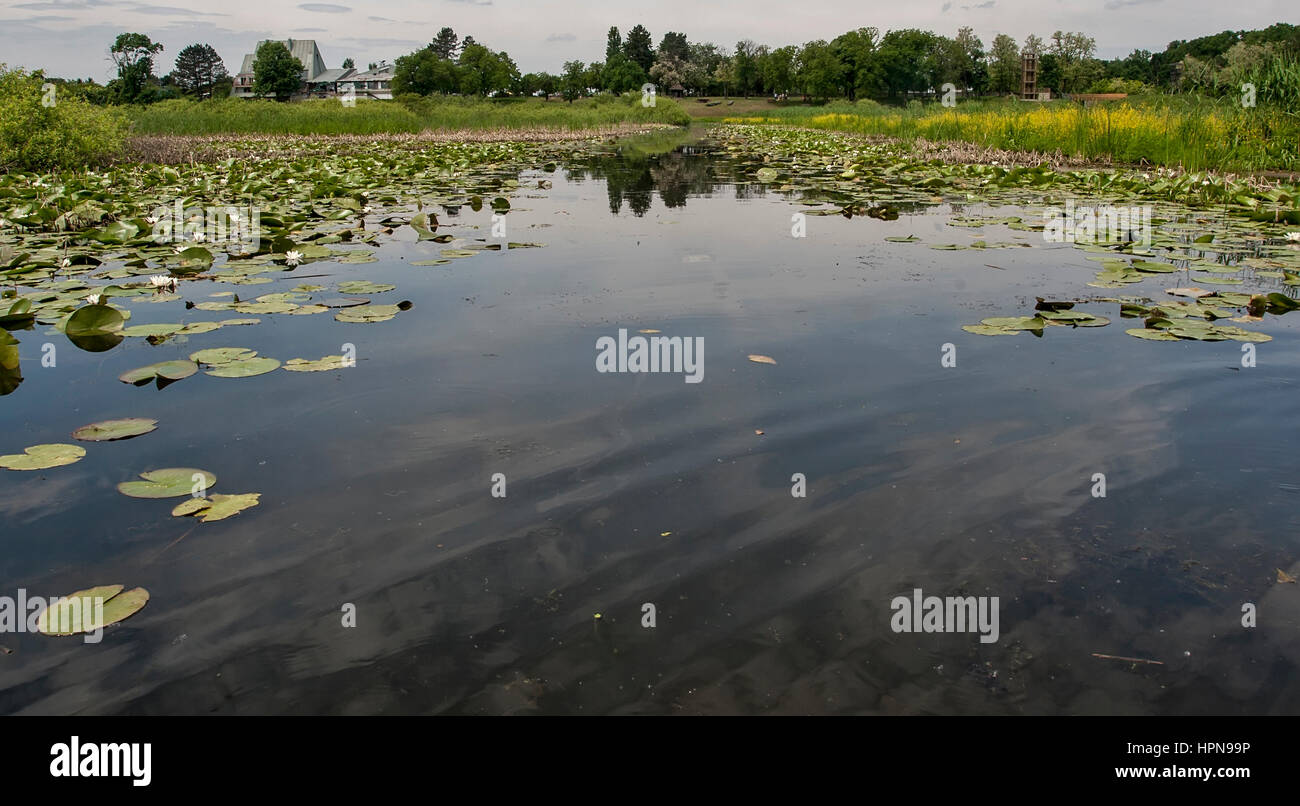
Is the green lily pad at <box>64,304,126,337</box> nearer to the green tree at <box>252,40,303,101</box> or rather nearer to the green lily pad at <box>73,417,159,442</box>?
the green lily pad at <box>73,417,159,442</box>

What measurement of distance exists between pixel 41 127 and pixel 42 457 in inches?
512

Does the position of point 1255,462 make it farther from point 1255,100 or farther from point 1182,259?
point 1255,100

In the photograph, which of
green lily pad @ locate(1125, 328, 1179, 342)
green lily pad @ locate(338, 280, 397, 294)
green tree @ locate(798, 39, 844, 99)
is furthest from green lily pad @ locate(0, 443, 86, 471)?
green tree @ locate(798, 39, 844, 99)

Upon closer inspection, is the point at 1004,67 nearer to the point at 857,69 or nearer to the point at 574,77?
the point at 857,69

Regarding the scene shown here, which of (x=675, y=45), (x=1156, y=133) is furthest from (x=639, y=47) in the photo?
(x=1156, y=133)

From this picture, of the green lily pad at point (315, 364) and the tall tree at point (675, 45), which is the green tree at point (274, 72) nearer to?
the tall tree at point (675, 45)

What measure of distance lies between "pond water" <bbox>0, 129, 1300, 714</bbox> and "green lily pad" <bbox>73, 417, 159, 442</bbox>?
7 cm

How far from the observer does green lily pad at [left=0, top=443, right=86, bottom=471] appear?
278 centimetres

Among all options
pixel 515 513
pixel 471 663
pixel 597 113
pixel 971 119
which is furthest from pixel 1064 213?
pixel 597 113

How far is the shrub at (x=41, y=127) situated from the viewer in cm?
1203

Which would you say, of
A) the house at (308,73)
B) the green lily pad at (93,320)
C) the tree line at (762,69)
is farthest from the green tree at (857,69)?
the green lily pad at (93,320)

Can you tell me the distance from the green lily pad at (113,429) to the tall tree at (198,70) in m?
105
